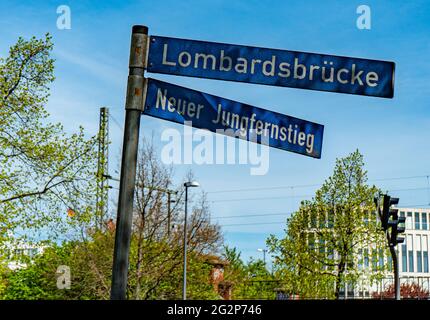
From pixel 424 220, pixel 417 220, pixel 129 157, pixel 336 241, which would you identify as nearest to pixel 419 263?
pixel 417 220

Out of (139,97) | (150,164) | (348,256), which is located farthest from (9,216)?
(348,256)

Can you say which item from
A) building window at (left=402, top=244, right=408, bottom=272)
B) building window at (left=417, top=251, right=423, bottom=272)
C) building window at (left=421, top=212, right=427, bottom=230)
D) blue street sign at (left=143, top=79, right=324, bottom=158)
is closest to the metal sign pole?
blue street sign at (left=143, top=79, right=324, bottom=158)

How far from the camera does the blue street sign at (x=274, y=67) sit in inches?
197

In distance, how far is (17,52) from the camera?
2281 centimetres

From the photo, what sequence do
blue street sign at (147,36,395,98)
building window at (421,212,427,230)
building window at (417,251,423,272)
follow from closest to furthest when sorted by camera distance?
blue street sign at (147,36,395,98), building window at (417,251,423,272), building window at (421,212,427,230)

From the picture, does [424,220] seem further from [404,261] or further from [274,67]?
[274,67]

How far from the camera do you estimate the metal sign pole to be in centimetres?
489

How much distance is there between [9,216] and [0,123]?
9.88ft

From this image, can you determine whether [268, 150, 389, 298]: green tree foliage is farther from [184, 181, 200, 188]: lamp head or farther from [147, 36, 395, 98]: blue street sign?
[147, 36, 395, 98]: blue street sign

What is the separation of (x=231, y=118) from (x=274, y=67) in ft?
1.62

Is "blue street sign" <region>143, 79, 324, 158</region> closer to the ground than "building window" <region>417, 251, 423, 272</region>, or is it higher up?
closer to the ground

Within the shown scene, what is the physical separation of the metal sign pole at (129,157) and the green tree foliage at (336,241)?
32.5 metres

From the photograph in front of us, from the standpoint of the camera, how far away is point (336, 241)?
3747cm

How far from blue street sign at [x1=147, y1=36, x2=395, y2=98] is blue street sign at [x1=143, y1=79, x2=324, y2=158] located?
168mm
